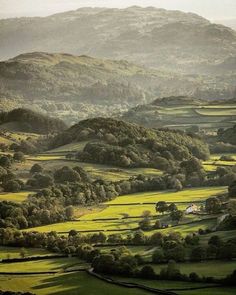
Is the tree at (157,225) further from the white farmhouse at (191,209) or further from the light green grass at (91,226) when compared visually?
the white farmhouse at (191,209)

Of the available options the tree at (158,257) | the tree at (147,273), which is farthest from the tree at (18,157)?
the tree at (147,273)

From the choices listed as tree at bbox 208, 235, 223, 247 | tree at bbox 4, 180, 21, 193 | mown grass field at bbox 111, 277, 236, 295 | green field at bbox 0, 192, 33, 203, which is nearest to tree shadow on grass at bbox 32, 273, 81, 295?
mown grass field at bbox 111, 277, 236, 295

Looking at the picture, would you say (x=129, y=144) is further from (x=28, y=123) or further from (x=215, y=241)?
(x=215, y=241)

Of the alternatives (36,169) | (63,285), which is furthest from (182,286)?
(36,169)

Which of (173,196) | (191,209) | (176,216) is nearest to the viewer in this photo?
(176,216)

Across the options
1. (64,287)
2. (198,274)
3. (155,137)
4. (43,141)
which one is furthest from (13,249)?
(43,141)
